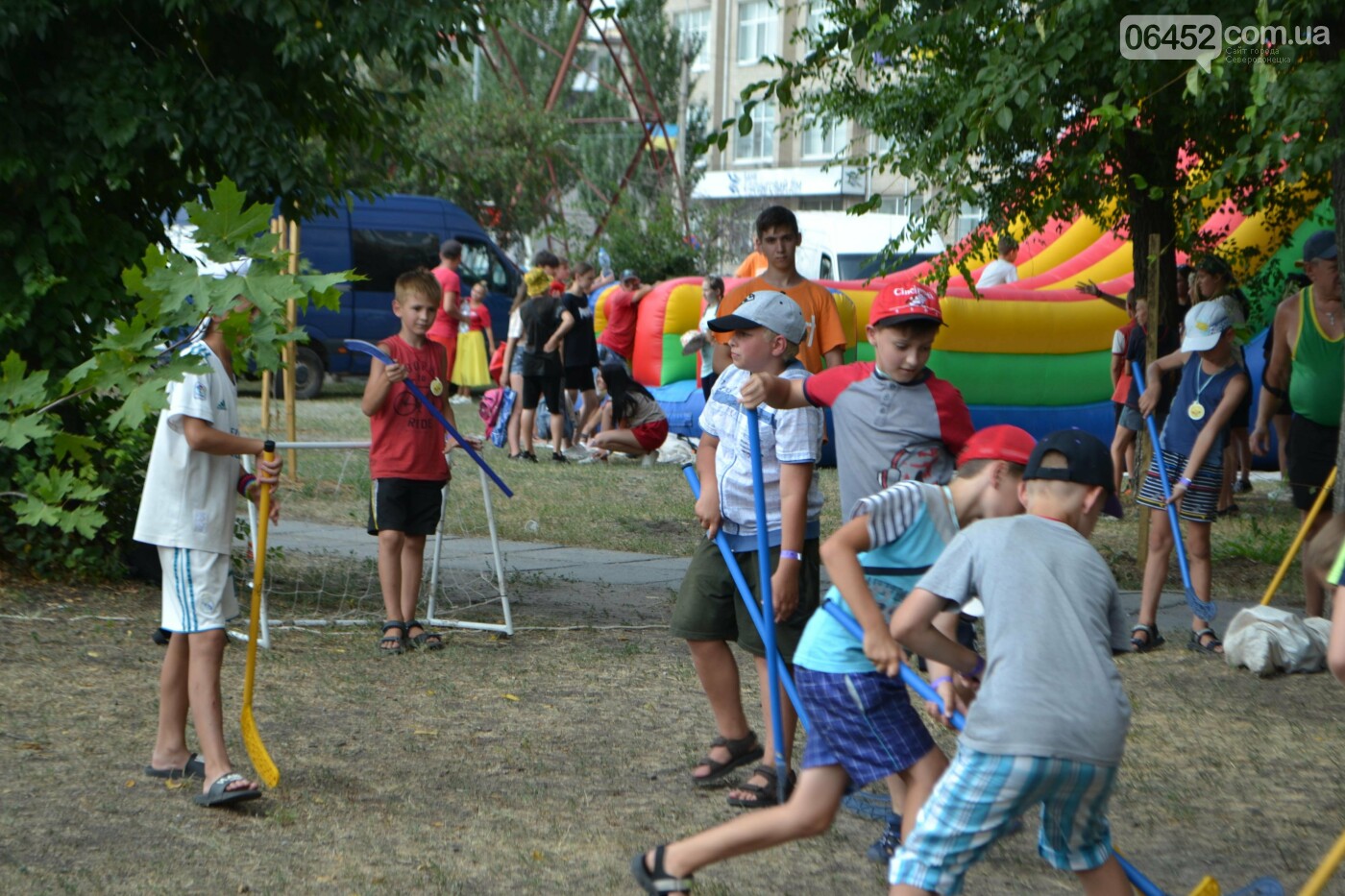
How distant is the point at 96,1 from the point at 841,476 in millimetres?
4835

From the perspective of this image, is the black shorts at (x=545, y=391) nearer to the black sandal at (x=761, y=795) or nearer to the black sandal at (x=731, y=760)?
the black sandal at (x=731, y=760)

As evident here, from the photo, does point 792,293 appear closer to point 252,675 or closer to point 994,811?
point 252,675

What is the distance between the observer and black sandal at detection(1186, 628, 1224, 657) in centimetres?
751

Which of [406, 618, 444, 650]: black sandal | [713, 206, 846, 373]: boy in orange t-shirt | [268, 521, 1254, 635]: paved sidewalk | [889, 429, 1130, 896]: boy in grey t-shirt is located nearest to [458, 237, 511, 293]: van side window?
[268, 521, 1254, 635]: paved sidewalk

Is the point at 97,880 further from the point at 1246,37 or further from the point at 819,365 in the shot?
the point at 1246,37

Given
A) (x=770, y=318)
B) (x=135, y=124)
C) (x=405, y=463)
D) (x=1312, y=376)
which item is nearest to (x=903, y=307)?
(x=770, y=318)

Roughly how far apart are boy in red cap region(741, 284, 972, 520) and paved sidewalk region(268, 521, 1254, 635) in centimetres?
375

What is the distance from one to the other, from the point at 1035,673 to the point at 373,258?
67.4 feet

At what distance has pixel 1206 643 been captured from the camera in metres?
7.56

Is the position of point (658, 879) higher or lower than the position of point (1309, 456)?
lower

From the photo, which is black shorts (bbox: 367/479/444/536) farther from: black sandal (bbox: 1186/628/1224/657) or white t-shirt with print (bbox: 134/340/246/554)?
black sandal (bbox: 1186/628/1224/657)

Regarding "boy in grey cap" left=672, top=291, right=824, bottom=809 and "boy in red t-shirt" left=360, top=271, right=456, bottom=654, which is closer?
"boy in grey cap" left=672, top=291, right=824, bottom=809

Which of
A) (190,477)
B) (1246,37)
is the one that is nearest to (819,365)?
(1246,37)

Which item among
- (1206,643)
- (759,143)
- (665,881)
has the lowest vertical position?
(1206,643)
